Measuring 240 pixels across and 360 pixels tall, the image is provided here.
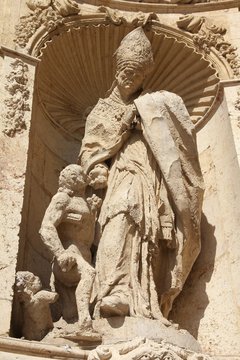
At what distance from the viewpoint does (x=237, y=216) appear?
490 cm

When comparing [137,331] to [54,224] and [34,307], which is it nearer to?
[34,307]

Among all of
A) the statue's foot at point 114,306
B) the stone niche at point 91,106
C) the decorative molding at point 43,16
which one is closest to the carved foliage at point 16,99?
the stone niche at point 91,106

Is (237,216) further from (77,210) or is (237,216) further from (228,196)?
(77,210)

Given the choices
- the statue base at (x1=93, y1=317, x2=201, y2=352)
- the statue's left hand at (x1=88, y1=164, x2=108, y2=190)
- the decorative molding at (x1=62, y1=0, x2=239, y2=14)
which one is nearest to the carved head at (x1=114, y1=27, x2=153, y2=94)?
the statue's left hand at (x1=88, y1=164, x2=108, y2=190)

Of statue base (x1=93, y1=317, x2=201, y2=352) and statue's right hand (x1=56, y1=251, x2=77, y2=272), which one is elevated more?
statue's right hand (x1=56, y1=251, x2=77, y2=272)

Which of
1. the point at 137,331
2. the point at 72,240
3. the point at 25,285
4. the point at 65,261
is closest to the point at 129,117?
the point at 72,240

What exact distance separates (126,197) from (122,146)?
2.12ft

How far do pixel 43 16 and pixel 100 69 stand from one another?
785 mm

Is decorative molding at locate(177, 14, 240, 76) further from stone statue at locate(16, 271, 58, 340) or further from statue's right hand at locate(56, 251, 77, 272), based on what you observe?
stone statue at locate(16, 271, 58, 340)

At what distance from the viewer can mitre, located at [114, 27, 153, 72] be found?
506 cm

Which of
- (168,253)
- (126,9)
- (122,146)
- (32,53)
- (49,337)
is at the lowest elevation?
(49,337)

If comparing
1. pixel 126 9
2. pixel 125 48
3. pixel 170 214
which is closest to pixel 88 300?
pixel 170 214

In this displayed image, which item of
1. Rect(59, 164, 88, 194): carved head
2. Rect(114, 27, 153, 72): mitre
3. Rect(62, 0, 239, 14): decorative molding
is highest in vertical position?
Rect(62, 0, 239, 14): decorative molding

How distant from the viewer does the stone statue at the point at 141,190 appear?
4086mm
